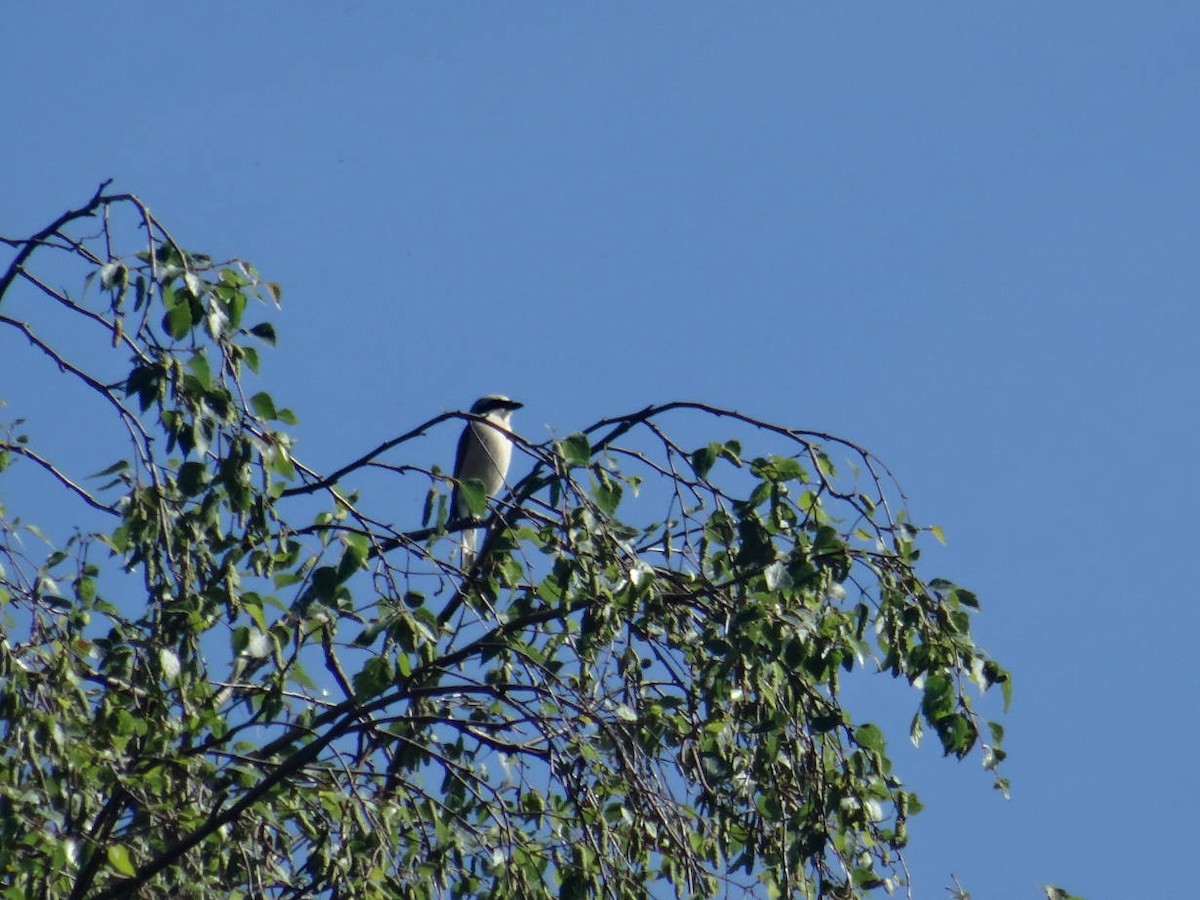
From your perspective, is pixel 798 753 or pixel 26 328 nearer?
pixel 26 328

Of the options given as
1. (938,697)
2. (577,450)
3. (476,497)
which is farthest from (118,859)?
(938,697)

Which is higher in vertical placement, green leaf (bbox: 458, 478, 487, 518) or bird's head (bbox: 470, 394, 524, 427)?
bird's head (bbox: 470, 394, 524, 427)

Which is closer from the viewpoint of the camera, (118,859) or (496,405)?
(118,859)

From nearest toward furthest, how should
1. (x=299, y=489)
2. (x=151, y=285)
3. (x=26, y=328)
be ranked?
(x=151, y=285), (x=26, y=328), (x=299, y=489)

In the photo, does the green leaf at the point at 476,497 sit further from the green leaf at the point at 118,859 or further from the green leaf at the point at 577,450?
the green leaf at the point at 118,859

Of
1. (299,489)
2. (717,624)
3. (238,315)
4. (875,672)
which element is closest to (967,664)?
(875,672)

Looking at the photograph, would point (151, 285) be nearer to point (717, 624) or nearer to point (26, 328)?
point (26, 328)

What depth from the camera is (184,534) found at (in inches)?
173

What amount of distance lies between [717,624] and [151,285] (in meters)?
1.79

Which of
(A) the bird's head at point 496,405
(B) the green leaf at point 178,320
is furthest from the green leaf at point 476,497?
(A) the bird's head at point 496,405

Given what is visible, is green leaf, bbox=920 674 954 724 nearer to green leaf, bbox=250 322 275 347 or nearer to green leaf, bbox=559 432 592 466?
green leaf, bbox=559 432 592 466

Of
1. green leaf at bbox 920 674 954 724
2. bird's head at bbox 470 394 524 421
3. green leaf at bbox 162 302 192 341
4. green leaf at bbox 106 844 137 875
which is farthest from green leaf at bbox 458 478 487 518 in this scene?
bird's head at bbox 470 394 524 421

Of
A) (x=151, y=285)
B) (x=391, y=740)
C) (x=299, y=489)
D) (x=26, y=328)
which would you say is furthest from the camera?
(x=391, y=740)

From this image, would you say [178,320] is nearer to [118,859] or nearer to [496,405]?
[118,859]
